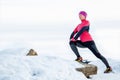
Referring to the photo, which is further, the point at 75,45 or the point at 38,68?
the point at 75,45

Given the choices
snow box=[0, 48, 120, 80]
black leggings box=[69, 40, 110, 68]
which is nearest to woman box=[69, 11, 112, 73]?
black leggings box=[69, 40, 110, 68]

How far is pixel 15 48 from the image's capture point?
60.8 ft

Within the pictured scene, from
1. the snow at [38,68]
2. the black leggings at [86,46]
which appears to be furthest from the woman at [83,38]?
the snow at [38,68]

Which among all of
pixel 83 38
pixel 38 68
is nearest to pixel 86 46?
pixel 83 38

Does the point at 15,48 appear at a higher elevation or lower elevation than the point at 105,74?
higher

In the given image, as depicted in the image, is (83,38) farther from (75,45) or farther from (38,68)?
(38,68)

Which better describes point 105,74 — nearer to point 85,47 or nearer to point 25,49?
point 85,47

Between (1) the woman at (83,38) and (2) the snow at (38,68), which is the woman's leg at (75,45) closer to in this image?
(1) the woman at (83,38)

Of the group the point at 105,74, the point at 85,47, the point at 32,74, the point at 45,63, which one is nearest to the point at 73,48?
the point at 85,47

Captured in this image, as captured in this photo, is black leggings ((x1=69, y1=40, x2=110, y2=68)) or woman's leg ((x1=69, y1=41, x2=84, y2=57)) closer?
black leggings ((x1=69, y1=40, x2=110, y2=68))

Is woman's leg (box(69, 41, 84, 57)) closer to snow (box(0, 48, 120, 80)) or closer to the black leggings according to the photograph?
the black leggings

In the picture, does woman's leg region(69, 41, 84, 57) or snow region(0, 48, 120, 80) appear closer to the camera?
snow region(0, 48, 120, 80)

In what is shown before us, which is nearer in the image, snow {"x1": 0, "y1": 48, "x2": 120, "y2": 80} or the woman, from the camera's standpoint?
snow {"x1": 0, "y1": 48, "x2": 120, "y2": 80}

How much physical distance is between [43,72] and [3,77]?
1.37m
